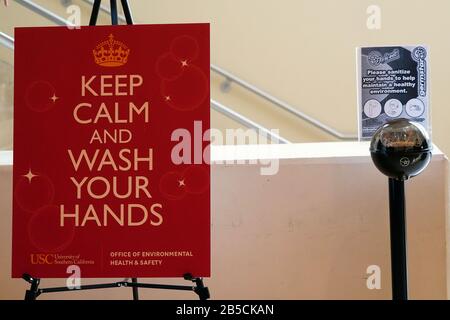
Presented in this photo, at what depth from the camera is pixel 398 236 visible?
1.98 meters

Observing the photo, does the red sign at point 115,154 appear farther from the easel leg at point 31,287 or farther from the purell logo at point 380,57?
the purell logo at point 380,57

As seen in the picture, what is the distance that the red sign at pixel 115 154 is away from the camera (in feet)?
6.18

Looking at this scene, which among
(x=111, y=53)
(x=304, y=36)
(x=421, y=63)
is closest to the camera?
(x=111, y=53)

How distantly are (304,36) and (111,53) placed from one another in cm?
257

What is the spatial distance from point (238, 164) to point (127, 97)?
0.57 meters

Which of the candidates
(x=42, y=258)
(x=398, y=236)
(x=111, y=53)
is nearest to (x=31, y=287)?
(x=42, y=258)

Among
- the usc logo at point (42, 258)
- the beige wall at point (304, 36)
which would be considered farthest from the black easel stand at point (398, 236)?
the beige wall at point (304, 36)

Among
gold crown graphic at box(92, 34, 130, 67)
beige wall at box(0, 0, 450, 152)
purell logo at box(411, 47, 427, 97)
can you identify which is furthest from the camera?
beige wall at box(0, 0, 450, 152)

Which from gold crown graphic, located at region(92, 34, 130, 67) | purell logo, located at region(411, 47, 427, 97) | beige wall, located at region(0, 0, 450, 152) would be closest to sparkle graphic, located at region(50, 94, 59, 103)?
gold crown graphic, located at region(92, 34, 130, 67)

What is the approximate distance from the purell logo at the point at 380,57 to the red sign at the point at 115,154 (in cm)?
68

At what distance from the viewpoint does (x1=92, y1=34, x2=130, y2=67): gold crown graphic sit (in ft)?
6.18

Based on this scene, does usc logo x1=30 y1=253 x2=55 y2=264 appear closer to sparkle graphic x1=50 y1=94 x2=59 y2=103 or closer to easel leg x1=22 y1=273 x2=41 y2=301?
easel leg x1=22 y1=273 x2=41 y2=301

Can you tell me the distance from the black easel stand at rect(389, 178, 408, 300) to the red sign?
563 millimetres

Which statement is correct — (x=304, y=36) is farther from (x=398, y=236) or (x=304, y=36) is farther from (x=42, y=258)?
(x=42, y=258)
